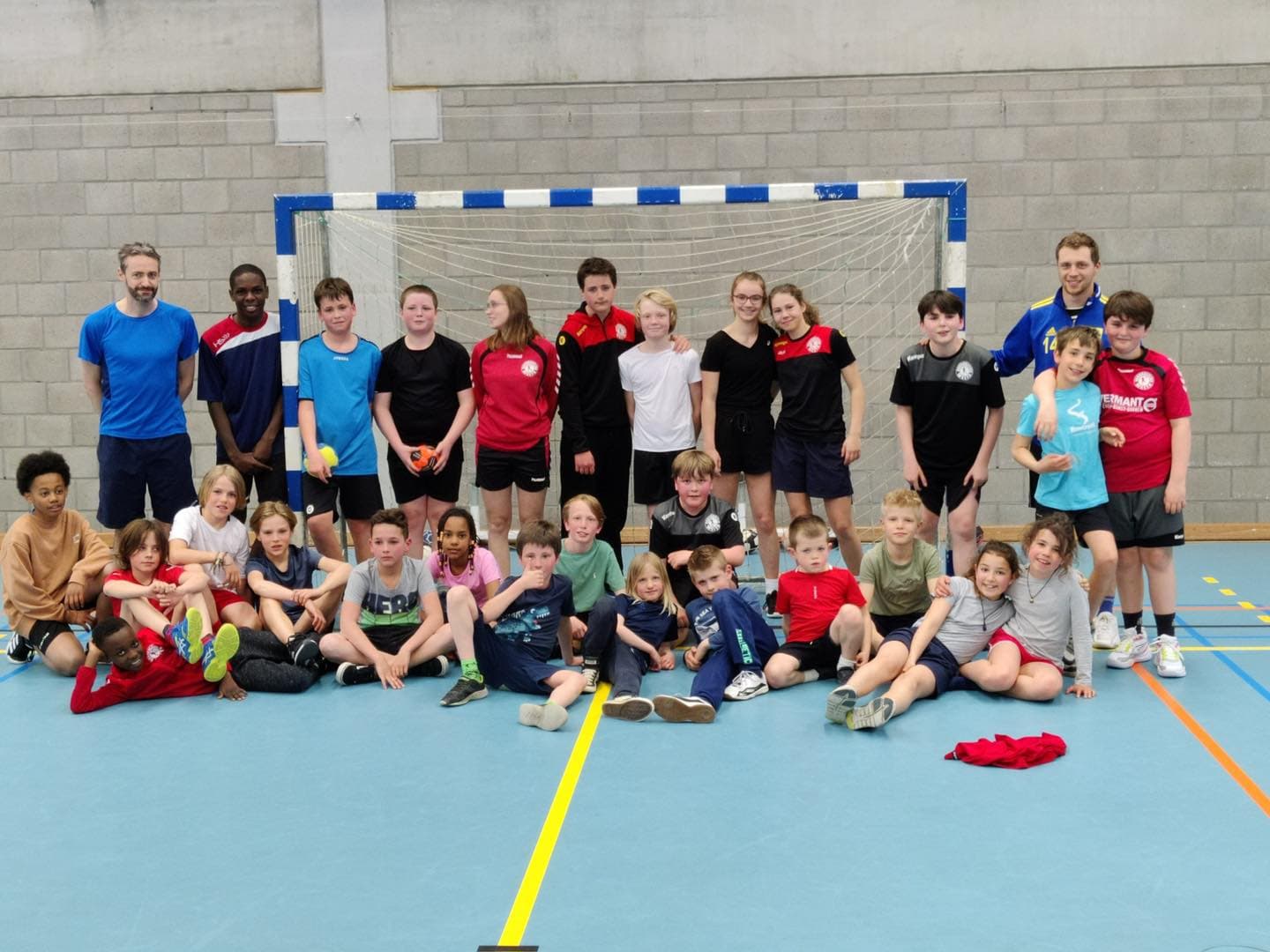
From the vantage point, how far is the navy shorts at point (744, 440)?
6.44 metres

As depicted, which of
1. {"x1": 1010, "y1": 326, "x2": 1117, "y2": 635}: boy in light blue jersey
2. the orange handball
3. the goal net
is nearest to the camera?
{"x1": 1010, "y1": 326, "x2": 1117, "y2": 635}: boy in light blue jersey

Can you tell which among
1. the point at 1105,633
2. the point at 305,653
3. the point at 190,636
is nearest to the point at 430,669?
the point at 305,653

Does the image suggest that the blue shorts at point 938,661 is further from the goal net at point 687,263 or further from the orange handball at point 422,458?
the goal net at point 687,263

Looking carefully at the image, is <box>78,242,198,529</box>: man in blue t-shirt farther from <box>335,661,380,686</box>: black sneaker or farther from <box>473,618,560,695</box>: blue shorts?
<box>473,618,560,695</box>: blue shorts

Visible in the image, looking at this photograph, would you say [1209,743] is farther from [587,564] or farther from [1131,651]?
[587,564]

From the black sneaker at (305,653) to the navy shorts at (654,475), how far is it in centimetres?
184

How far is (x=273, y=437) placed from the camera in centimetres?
675

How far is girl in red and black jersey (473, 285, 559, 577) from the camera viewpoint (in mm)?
6395

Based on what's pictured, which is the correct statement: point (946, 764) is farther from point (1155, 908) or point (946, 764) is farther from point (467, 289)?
point (467, 289)

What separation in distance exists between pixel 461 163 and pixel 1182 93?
16.8ft

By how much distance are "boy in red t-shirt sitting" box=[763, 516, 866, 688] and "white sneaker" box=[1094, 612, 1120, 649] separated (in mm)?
1268

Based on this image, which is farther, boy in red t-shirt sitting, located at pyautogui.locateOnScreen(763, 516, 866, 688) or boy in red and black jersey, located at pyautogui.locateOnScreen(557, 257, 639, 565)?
boy in red and black jersey, located at pyautogui.locateOnScreen(557, 257, 639, 565)

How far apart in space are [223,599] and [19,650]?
119 cm

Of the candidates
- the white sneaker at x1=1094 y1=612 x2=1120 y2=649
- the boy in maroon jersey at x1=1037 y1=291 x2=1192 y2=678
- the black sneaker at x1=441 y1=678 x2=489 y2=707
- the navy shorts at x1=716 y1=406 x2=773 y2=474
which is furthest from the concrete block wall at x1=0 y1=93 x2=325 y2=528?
the white sneaker at x1=1094 y1=612 x2=1120 y2=649
